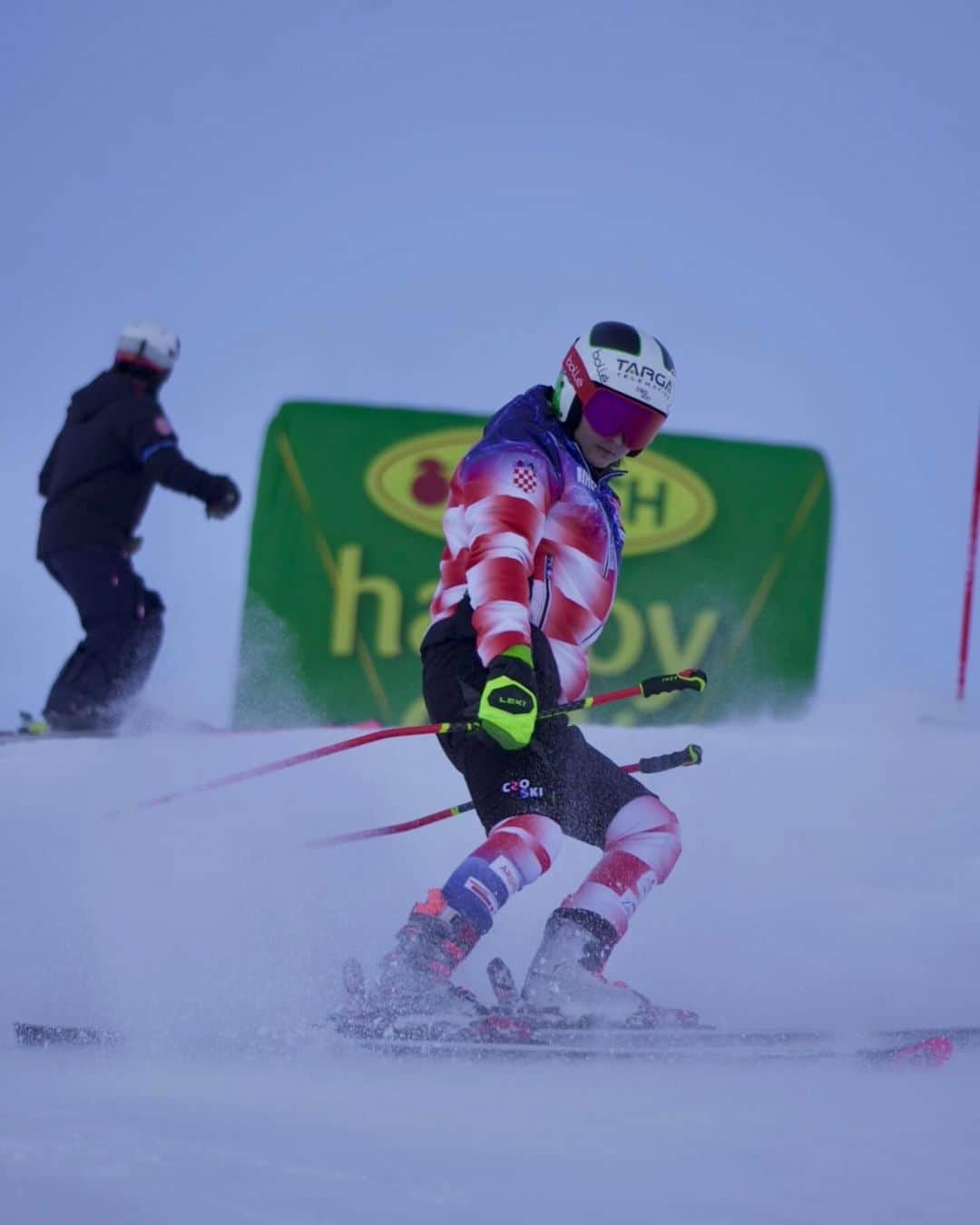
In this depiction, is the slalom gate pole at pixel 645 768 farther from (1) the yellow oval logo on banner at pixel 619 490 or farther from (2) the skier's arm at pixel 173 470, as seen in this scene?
(1) the yellow oval logo on banner at pixel 619 490

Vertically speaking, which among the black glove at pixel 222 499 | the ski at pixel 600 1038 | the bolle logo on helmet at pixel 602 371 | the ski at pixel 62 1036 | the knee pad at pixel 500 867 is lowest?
the ski at pixel 62 1036

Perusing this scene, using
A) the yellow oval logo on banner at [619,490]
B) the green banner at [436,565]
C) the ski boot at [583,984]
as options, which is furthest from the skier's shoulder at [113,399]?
the ski boot at [583,984]

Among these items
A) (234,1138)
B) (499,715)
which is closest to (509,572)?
(499,715)

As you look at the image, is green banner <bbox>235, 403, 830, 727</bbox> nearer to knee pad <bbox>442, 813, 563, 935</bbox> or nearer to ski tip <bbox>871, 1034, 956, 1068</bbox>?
knee pad <bbox>442, 813, 563, 935</bbox>

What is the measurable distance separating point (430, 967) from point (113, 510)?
13.6 ft

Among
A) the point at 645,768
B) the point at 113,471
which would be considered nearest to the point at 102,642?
the point at 113,471

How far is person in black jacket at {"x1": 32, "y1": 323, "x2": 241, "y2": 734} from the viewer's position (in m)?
6.60

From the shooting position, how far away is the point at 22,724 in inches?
267

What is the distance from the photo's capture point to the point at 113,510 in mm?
6770

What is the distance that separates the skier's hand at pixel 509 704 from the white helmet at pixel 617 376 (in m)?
0.70

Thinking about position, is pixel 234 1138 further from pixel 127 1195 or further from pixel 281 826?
pixel 281 826

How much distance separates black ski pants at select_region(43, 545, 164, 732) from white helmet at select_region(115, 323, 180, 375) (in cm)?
89

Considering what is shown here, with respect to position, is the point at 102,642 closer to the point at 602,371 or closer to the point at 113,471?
the point at 113,471

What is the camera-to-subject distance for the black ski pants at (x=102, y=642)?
21.5 ft
